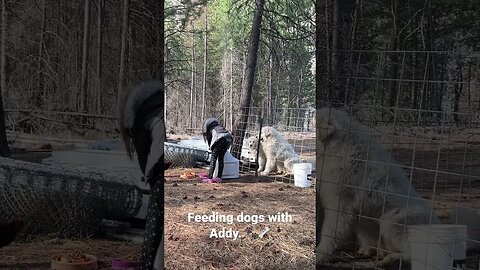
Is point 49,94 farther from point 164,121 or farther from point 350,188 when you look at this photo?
point 350,188

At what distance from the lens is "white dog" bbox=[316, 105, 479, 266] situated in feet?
10.9

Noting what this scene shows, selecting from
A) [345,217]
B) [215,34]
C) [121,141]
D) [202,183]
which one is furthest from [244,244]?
A: [215,34]

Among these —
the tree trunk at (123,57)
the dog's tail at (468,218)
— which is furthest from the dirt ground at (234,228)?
the tree trunk at (123,57)

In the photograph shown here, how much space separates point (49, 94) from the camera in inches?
125

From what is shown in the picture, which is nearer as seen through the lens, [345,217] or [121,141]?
[121,141]

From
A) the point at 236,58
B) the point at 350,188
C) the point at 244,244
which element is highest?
the point at 236,58

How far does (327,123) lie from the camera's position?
3.28 metres

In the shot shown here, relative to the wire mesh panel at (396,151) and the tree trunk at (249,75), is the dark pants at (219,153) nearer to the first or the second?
the tree trunk at (249,75)

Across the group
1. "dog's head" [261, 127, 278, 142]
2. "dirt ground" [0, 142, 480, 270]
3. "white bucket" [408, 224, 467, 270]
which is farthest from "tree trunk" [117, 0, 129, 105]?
"white bucket" [408, 224, 467, 270]

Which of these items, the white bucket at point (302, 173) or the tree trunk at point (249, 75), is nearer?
the tree trunk at point (249, 75)

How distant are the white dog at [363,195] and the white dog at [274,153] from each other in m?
0.18

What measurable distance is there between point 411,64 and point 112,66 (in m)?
1.66

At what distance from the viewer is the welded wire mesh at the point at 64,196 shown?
10.3 feet

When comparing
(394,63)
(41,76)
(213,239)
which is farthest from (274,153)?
(41,76)
